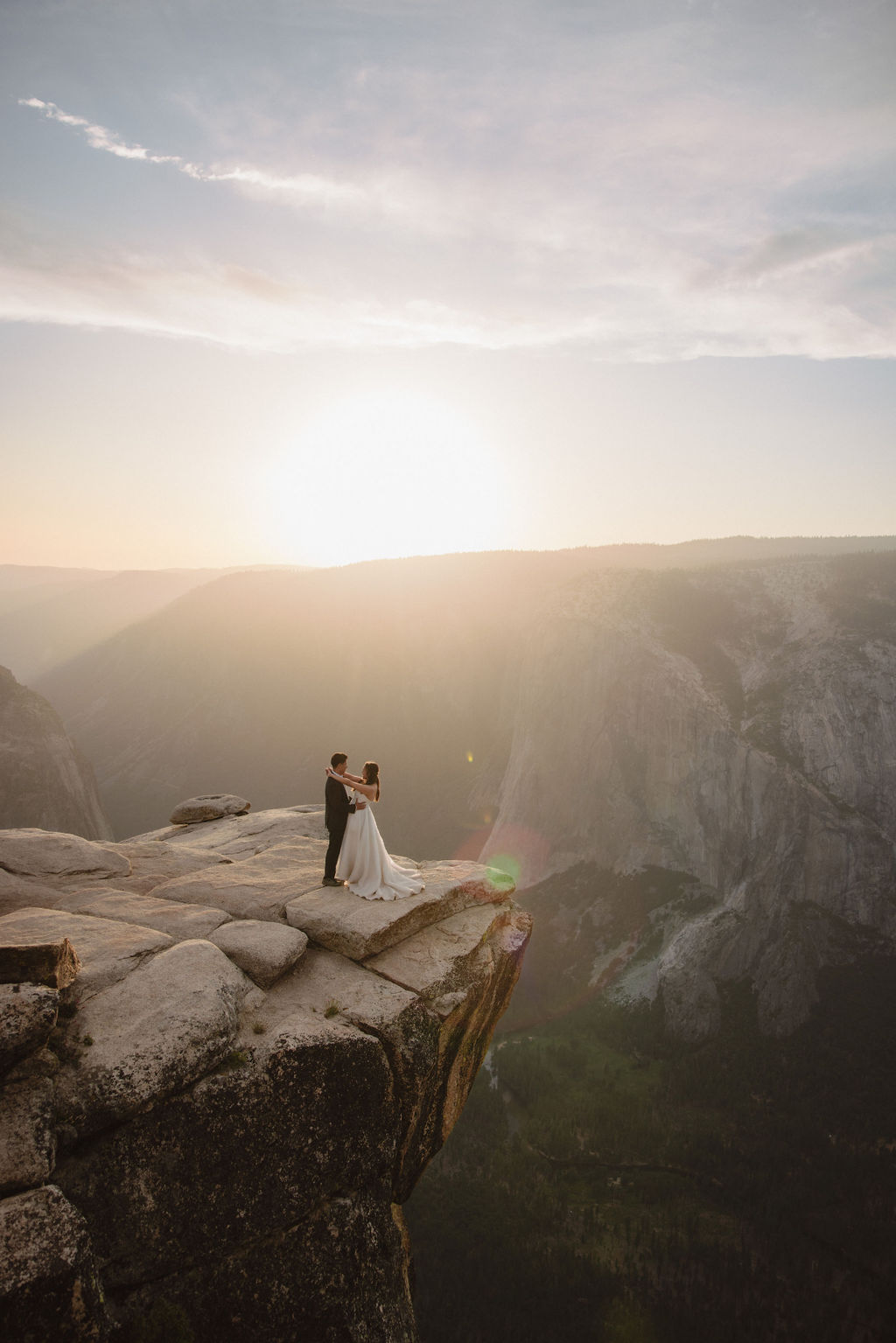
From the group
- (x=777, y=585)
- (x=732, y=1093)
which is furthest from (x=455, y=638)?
(x=732, y=1093)

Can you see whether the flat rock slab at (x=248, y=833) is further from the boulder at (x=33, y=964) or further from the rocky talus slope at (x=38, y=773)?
the rocky talus slope at (x=38, y=773)

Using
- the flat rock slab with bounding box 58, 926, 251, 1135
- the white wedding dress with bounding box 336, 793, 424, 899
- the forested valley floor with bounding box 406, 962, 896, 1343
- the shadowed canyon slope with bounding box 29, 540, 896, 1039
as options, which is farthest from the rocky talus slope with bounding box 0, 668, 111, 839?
the flat rock slab with bounding box 58, 926, 251, 1135

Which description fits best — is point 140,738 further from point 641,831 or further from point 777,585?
point 777,585

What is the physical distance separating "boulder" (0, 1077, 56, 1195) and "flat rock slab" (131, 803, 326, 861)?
24.2 feet

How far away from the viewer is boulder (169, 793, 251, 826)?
17938mm

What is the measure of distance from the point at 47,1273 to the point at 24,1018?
1955 millimetres

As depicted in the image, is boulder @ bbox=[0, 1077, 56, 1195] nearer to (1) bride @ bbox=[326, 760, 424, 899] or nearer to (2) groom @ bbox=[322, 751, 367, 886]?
(1) bride @ bbox=[326, 760, 424, 899]

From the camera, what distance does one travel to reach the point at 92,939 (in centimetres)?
825

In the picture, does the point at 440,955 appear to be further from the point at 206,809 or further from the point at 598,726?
the point at 598,726

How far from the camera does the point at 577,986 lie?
3666 centimetres

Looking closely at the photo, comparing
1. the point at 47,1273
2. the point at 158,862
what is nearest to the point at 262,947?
the point at 47,1273

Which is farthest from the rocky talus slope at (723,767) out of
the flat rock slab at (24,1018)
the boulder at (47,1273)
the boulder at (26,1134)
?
the flat rock slab at (24,1018)

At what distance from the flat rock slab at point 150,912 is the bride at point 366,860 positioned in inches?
84.0

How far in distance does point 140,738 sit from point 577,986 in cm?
6155
